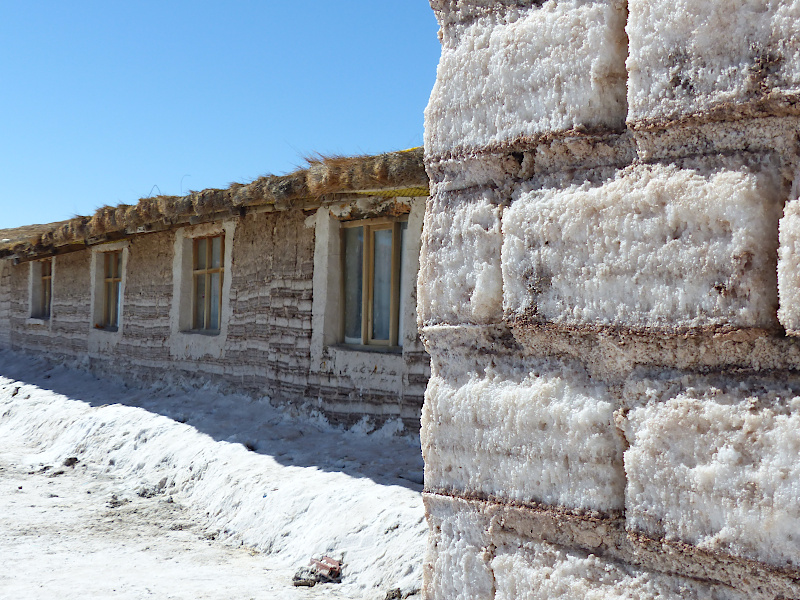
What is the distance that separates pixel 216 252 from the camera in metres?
8.58

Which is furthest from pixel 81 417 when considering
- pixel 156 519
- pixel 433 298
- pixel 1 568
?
pixel 433 298

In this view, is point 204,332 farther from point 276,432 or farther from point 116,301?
point 116,301

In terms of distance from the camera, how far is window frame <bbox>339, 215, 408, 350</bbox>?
20.1 ft

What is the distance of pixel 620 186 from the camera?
3.66 ft

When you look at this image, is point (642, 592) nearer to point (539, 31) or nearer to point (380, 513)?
point (539, 31)

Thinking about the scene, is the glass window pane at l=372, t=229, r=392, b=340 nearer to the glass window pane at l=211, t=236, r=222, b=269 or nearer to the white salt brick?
the glass window pane at l=211, t=236, r=222, b=269

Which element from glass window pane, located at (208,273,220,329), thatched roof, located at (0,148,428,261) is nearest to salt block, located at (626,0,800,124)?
thatched roof, located at (0,148,428,261)

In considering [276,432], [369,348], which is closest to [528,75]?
[369,348]

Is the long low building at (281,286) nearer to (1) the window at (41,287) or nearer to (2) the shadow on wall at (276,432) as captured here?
(2) the shadow on wall at (276,432)

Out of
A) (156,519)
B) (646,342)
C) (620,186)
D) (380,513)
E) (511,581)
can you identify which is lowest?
(156,519)

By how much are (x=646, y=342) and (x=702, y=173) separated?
0.85ft

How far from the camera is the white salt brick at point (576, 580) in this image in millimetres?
1048

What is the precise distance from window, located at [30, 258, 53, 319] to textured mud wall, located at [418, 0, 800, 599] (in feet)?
43.9

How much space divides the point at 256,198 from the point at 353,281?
118 cm
